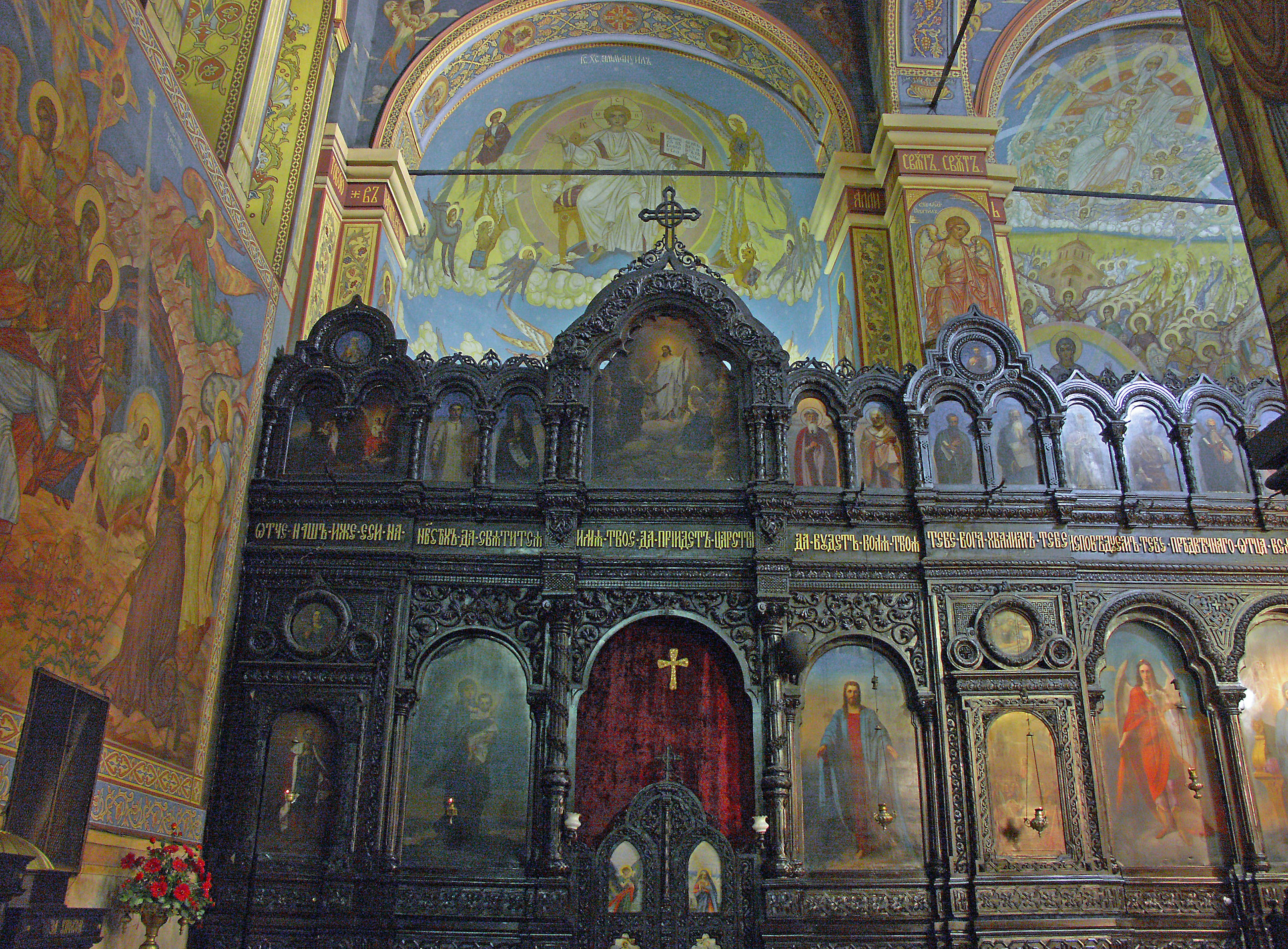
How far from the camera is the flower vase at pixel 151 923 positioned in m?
8.47

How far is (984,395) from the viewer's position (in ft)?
42.1

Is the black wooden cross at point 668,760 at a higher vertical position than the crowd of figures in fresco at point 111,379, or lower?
lower

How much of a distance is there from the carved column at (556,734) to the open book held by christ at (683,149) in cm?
1094

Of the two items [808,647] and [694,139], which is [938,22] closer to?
[694,139]

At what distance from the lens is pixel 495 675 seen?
11.6 metres

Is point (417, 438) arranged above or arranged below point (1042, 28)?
below

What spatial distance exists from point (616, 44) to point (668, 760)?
1265 cm

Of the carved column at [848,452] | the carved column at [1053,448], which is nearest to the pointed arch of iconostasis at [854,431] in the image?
the carved column at [848,452]

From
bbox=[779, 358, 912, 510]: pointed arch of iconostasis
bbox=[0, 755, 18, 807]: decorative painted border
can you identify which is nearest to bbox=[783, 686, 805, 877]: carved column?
bbox=[779, 358, 912, 510]: pointed arch of iconostasis

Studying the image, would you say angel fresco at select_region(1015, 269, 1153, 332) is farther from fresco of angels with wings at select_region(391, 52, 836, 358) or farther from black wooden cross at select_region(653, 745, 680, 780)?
black wooden cross at select_region(653, 745, 680, 780)

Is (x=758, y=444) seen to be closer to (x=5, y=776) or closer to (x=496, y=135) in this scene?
(x=5, y=776)

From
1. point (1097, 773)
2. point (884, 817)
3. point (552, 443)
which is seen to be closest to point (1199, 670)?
point (1097, 773)

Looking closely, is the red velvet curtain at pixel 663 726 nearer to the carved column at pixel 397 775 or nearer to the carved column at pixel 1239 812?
the carved column at pixel 397 775

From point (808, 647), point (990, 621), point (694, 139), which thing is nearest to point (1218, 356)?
point (694, 139)
